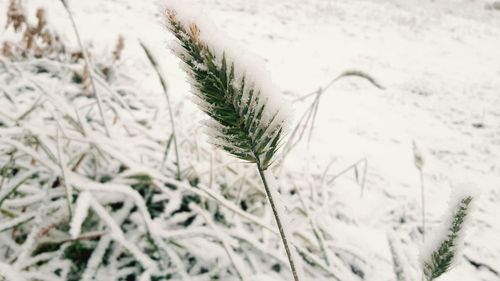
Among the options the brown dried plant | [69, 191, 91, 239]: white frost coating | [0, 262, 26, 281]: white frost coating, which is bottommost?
[0, 262, 26, 281]: white frost coating

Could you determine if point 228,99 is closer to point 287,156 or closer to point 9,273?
point 9,273

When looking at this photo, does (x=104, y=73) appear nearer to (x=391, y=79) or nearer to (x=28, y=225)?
(x=28, y=225)

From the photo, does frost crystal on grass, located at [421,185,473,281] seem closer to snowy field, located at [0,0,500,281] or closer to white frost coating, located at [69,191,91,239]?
snowy field, located at [0,0,500,281]

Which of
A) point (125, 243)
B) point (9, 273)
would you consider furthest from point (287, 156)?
point (9, 273)

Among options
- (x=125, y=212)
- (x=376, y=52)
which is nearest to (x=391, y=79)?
(x=376, y=52)

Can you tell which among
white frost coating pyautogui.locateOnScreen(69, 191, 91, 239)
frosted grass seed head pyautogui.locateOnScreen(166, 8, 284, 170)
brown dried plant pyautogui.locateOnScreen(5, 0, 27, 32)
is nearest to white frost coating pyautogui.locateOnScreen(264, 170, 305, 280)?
frosted grass seed head pyautogui.locateOnScreen(166, 8, 284, 170)

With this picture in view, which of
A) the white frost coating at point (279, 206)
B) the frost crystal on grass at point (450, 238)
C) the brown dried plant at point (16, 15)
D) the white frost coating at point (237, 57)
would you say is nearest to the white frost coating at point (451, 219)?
the frost crystal on grass at point (450, 238)
